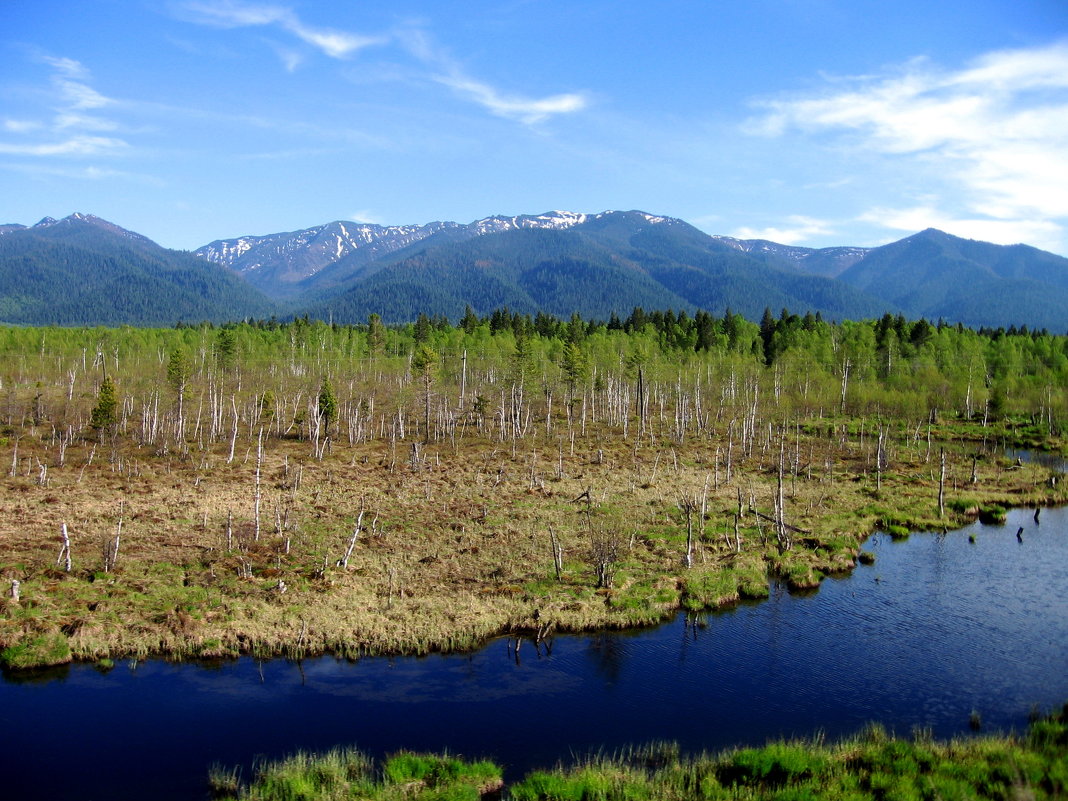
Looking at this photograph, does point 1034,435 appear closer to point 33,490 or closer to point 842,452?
point 842,452

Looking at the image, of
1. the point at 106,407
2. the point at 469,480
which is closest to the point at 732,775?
the point at 469,480

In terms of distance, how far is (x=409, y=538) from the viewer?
42.4 m

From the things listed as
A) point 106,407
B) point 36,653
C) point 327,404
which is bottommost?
point 36,653

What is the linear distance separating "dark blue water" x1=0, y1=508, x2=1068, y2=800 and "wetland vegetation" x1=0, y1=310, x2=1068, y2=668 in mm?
1745

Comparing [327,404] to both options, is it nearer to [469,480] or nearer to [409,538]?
[469,480]

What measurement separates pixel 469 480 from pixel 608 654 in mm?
30418

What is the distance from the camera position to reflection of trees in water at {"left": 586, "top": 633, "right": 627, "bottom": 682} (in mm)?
27953

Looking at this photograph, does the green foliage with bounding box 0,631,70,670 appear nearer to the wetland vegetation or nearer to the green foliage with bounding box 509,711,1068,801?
the wetland vegetation

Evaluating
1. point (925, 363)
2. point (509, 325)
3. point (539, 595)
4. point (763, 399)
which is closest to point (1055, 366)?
A: point (925, 363)

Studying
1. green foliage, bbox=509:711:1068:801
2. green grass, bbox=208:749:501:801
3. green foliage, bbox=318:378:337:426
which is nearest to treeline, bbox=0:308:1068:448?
green foliage, bbox=318:378:337:426

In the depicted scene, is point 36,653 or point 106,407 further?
point 106,407

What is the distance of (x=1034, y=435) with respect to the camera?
84938 millimetres

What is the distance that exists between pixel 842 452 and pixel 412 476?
42.4 metres

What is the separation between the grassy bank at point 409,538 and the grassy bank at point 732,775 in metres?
8.92
